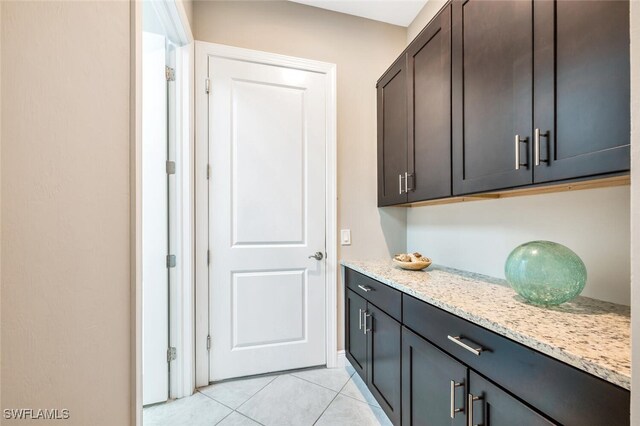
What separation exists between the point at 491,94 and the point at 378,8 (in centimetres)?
151

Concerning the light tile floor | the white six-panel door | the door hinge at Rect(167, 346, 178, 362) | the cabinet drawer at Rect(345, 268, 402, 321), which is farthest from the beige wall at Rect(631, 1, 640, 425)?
the door hinge at Rect(167, 346, 178, 362)

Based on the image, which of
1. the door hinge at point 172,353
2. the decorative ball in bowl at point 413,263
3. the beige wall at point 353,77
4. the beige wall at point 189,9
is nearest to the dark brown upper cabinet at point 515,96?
the decorative ball in bowl at point 413,263

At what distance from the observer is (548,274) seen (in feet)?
3.11

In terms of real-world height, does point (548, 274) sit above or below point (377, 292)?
above

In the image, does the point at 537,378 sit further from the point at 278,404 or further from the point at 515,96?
the point at 278,404

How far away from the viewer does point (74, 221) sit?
686 millimetres

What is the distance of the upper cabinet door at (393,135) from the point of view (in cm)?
185

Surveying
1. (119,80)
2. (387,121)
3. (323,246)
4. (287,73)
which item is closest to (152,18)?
(287,73)

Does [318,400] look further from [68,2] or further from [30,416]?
[68,2]

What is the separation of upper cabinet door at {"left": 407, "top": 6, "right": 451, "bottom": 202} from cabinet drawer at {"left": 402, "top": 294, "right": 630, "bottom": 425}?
738 millimetres

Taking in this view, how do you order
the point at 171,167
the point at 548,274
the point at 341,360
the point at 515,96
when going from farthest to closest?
the point at 341,360 < the point at 171,167 < the point at 515,96 < the point at 548,274

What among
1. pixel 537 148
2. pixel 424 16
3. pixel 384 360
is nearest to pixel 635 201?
pixel 537 148

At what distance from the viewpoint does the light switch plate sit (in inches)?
86.4

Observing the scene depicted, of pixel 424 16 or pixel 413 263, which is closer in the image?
pixel 413 263
